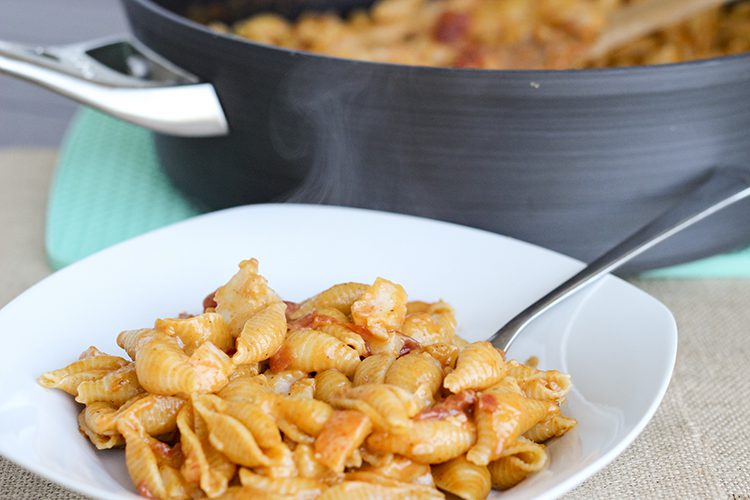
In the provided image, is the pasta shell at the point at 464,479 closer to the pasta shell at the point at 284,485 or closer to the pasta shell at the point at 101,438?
the pasta shell at the point at 284,485

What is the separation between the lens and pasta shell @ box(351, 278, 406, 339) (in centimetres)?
98

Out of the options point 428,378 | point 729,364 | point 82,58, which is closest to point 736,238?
point 729,364

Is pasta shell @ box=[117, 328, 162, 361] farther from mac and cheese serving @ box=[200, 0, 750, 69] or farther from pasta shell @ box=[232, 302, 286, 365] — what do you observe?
mac and cheese serving @ box=[200, 0, 750, 69]

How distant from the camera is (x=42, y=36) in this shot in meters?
3.71

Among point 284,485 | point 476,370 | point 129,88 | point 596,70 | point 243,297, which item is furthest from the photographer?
point 129,88

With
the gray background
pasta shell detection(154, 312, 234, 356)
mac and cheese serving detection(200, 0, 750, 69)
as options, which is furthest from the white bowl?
the gray background

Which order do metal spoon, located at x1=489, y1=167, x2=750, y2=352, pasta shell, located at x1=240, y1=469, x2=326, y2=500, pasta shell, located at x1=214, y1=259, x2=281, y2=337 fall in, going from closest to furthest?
pasta shell, located at x1=240, y1=469, x2=326, y2=500, pasta shell, located at x1=214, y1=259, x2=281, y2=337, metal spoon, located at x1=489, y1=167, x2=750, y2=352

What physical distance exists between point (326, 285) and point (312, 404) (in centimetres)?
40

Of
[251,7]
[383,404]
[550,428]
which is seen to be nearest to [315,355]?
[383,404]

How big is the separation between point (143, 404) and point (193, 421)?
0.05 metres

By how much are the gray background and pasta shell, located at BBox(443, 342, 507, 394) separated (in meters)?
2.53

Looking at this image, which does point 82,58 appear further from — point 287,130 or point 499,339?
point 499,339

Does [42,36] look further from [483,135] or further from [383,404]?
[383,404]

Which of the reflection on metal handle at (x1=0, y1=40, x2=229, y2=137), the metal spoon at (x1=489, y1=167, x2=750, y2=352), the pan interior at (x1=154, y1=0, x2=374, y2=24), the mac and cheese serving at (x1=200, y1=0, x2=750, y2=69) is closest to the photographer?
the metal spoon at (x1=489, y1=167, x2=750, y2=352)
